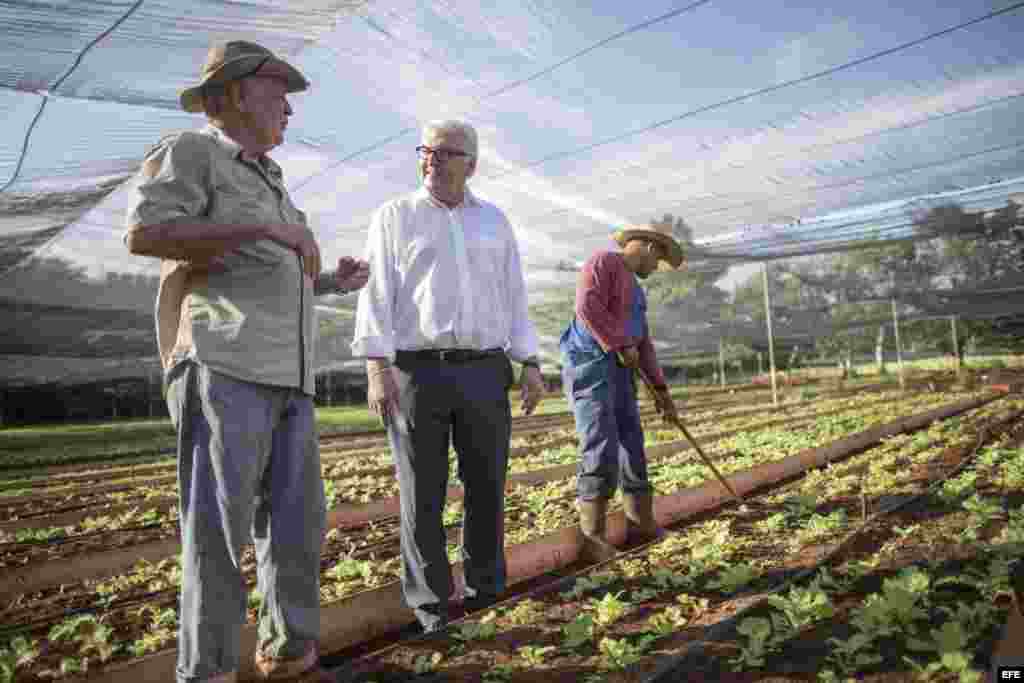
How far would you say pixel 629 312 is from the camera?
11.4ft

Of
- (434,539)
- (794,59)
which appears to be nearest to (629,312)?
(434,539)

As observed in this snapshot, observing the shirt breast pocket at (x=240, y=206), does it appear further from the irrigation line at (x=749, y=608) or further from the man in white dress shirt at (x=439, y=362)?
the irrigation line at (x=749, y=608)

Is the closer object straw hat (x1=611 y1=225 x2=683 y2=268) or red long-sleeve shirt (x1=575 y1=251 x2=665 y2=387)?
red long-sleeve shirt (x1=575 y1=251 x2=665 y2=387)

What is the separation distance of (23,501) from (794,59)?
664 centimetres

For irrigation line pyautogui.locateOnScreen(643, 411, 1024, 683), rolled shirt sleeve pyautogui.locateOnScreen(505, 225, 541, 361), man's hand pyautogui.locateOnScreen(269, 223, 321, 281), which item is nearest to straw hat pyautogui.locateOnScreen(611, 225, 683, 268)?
rolled shirt sleeve pyautogui.locateOnScreen(505, 225, 541, 361)

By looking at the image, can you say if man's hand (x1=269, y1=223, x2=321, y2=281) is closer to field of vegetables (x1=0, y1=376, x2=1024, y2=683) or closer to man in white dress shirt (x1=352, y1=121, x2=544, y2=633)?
man in white dress shirt (x1=352, y1=121, x2=544, y2=633)

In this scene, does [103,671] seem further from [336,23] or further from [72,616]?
[336,23]

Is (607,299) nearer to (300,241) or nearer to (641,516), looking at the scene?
(641,516)

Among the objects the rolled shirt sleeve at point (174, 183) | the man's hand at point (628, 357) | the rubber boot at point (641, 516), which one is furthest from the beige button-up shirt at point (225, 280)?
the rubber boot at point (641, 516)

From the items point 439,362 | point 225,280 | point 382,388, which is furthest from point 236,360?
point 439,362

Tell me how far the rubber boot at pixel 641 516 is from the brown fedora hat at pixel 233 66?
2.59m

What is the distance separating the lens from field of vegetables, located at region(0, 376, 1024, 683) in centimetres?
186

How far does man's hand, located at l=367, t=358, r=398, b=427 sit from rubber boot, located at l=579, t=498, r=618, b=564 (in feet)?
4.32

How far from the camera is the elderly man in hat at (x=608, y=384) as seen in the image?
329cm
